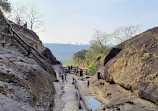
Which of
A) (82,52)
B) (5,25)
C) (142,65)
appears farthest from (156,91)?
(82,52)

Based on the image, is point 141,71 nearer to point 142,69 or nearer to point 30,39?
point 142,69

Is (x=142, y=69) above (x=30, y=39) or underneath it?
underneath

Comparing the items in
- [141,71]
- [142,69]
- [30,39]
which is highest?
[30,39]

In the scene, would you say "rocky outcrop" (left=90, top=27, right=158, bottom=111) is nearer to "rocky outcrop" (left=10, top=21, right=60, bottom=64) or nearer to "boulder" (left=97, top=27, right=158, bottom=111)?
"boulder" (left=97, top=27, right=158, bottom=111)

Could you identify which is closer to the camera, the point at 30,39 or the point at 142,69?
the point at 142,69

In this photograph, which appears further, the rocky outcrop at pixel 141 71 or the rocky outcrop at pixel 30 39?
the rocky outcrop at pixel 30 39

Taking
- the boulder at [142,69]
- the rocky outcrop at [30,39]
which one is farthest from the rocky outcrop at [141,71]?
the rocky outcrop at [30,39]

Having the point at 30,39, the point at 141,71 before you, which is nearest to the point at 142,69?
the point at 141,71

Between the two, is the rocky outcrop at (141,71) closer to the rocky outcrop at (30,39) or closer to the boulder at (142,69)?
the boulder at (142,69)

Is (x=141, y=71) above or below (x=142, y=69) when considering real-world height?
below

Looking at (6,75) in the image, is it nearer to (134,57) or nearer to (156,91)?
(156,91)

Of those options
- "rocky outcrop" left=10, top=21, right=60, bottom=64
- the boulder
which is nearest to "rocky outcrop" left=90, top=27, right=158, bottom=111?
the boulder

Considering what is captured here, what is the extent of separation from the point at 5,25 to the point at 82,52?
4373cm

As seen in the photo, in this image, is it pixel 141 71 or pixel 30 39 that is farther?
pixel 30 39
